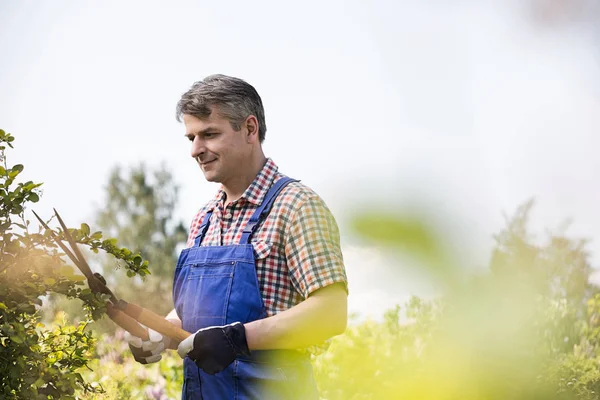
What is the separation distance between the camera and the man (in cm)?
210

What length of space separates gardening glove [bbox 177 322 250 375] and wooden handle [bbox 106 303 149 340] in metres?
0.26

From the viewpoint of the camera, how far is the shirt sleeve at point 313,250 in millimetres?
2121

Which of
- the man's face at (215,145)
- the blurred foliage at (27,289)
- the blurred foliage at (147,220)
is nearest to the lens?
the blurred foliage at (27,289)

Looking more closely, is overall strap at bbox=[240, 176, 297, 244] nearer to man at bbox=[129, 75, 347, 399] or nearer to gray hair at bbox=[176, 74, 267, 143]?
man at bbox=[129, 75, 347, 399]

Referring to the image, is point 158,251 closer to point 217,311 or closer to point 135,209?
point 135,209

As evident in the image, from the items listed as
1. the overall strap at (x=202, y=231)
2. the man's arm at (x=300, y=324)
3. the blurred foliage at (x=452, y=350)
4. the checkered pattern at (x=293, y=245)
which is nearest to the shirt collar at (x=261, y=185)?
the checkered pattern at (x=293, y=245)

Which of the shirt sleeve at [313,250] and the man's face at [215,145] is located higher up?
the man's face at [215,145]

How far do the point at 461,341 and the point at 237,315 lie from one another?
3.06 m

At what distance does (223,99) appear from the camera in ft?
7.70

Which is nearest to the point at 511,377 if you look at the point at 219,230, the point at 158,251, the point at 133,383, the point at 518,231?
the point at 518,231

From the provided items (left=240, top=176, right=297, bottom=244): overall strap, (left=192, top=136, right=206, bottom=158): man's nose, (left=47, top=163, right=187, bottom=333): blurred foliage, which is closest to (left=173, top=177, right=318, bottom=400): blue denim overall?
(left=240, top=176, right=297, bottom=244): overall strap

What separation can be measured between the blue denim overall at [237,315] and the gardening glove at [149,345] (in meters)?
0.11

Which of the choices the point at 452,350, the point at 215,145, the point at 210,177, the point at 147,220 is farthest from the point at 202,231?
the point at 147,220

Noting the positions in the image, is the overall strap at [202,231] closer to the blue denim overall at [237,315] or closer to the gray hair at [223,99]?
the blue denim overall at [237,315]
